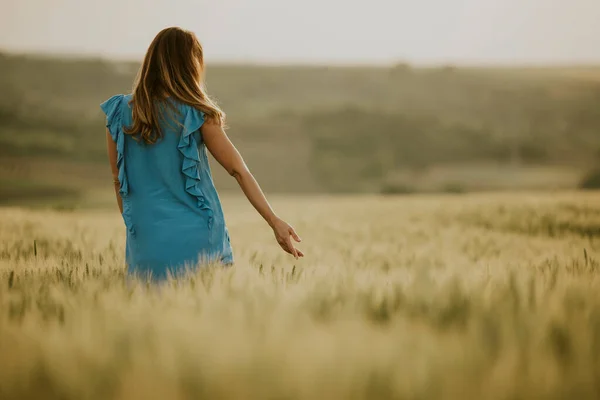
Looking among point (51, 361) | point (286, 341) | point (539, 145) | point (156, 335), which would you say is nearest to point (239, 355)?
point (286, 341)

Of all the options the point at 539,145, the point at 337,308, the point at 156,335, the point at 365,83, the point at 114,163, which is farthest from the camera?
the point at 365,83

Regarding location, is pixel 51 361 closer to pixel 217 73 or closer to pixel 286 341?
pixel 286 341

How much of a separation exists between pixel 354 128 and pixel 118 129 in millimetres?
15687

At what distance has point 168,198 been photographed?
9.65 feet

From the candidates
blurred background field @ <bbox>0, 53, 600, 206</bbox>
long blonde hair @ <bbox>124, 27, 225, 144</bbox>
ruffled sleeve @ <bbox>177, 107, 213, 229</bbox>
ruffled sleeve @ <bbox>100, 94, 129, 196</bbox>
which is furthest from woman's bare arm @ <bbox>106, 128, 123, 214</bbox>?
blurred background field @ <bbox>0, 53, 600, 206</bbox>

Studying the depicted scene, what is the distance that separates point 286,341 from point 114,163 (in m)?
2.00

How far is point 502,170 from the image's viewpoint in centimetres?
1719

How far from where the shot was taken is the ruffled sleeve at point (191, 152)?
2814 mm

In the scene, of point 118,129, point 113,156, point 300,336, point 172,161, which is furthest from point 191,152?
point 300,336

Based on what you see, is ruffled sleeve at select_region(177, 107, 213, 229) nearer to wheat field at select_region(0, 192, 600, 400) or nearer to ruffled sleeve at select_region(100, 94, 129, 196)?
ruffled sleeve at select_region(100, 94, 129, 196)

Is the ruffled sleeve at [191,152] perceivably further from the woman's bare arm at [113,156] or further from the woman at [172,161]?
the woman's bare arm at [113,156]

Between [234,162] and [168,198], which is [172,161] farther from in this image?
[234,162]

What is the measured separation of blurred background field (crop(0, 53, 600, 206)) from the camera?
1580cm

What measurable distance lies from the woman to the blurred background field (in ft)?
37.6
